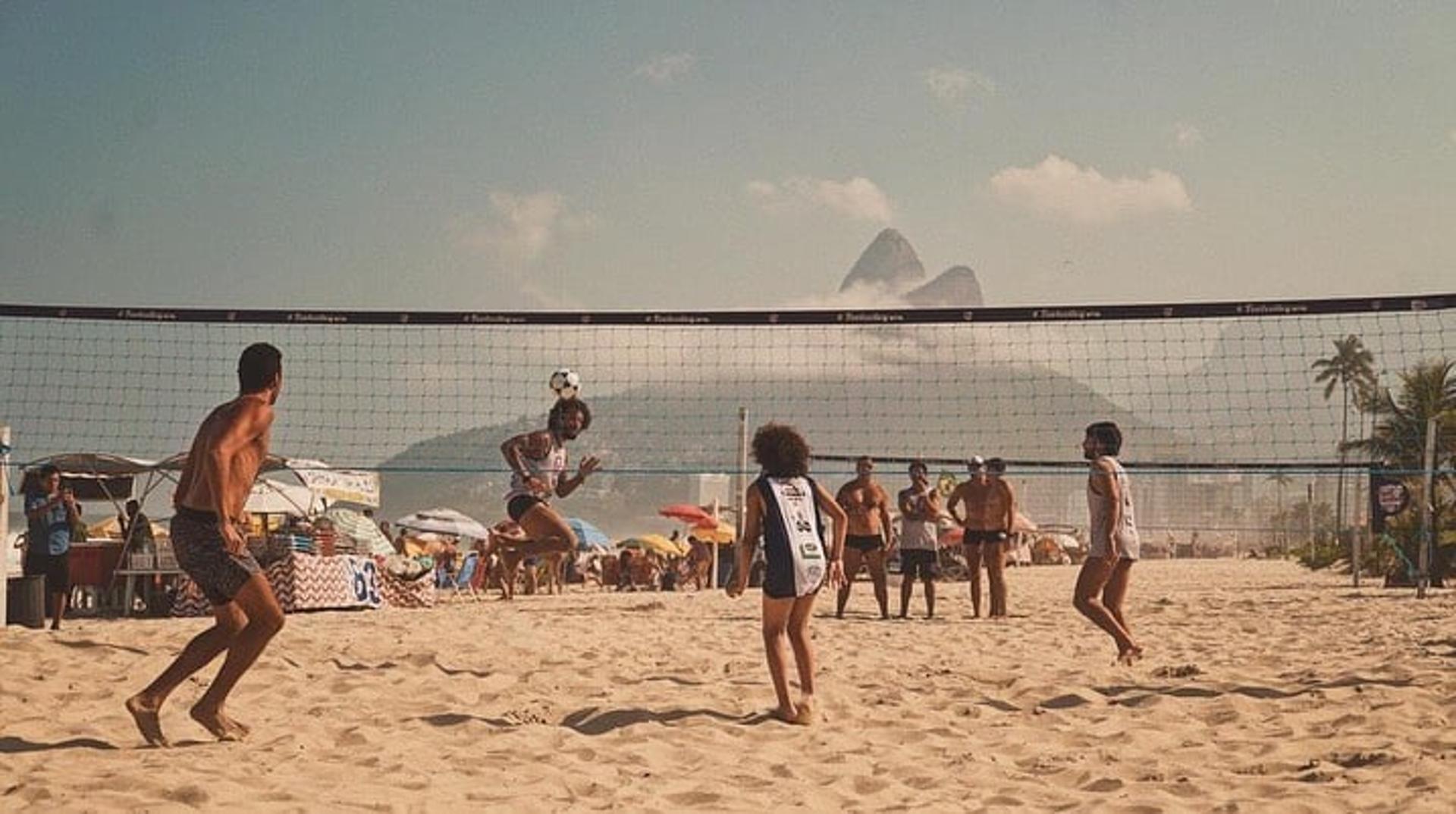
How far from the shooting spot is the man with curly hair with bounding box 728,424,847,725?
5.66m

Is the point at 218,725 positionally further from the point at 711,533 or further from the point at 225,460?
the point at 711,533

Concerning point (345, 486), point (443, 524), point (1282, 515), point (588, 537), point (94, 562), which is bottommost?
point (94, 562)

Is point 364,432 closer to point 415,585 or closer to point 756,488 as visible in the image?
point 415,585

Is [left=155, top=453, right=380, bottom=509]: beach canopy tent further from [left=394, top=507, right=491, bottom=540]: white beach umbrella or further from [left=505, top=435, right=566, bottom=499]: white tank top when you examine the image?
[left=505, top=435, right=566, bottom=499]: white tank top

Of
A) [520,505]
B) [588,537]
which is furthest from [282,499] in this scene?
[520,505]

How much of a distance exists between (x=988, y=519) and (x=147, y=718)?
7.37 metres

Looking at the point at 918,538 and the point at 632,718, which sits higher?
the point at 918,538

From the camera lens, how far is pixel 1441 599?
1429 centimetres

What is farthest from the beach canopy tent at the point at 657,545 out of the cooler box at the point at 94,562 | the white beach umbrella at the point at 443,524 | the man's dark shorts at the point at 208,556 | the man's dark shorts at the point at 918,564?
the man's dark shorts at the point at 208,556

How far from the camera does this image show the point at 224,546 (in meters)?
4.83

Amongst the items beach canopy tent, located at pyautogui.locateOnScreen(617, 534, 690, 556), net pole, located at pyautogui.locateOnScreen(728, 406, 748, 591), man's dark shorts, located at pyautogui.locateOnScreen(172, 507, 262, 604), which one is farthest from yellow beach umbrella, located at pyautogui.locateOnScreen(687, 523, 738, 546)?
man's dark shorts, located at pyautogui.locateOnScreen(172, 507, 262, 604)

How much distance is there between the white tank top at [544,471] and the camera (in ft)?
26.7

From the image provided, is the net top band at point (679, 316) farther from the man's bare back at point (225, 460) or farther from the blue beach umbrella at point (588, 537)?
the blue beach umbrella at point (588, 537)

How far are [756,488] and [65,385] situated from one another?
9.37 meters
